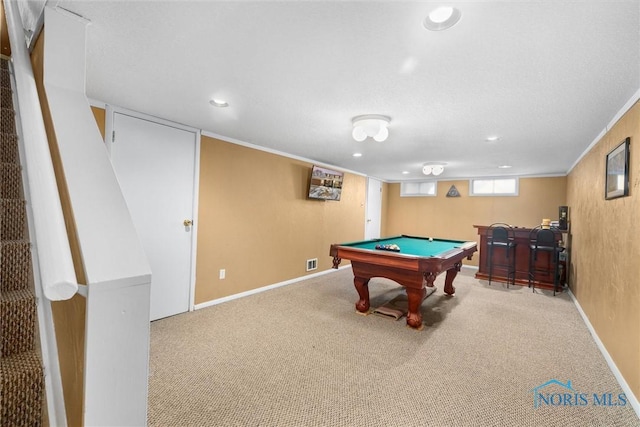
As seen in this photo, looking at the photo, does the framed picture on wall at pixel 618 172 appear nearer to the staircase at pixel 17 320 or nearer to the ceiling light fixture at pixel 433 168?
Answer: the ceiling light fixture at pixel 433 168

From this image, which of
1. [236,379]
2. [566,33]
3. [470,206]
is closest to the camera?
[566,33]

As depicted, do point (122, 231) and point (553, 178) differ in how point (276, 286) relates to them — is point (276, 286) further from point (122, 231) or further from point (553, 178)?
point (553, 178)

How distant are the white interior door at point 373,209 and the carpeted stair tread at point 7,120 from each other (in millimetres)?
5730

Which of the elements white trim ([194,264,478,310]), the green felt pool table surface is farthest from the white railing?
the green felt pool table surface

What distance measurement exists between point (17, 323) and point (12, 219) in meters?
0.55

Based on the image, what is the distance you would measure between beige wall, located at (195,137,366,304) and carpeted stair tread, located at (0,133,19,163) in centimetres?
183

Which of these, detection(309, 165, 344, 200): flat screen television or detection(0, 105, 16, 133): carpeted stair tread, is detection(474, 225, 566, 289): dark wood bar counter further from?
detection(0, 105, 16, 133): carpeted stair tread

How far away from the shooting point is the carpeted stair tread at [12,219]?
4.18 feet

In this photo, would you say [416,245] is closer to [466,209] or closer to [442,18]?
[466,209]

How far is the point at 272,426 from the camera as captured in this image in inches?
62.6

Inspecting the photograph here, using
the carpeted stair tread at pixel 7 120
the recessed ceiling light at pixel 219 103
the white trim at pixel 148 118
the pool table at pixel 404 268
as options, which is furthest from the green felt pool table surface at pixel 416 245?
the carpeted stair tread at pixel 7 120

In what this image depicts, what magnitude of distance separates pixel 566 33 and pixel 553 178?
18.3 ft

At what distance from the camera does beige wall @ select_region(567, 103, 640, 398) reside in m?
1.92

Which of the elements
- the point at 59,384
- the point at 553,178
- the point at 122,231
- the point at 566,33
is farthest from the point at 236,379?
the point at 553,178
